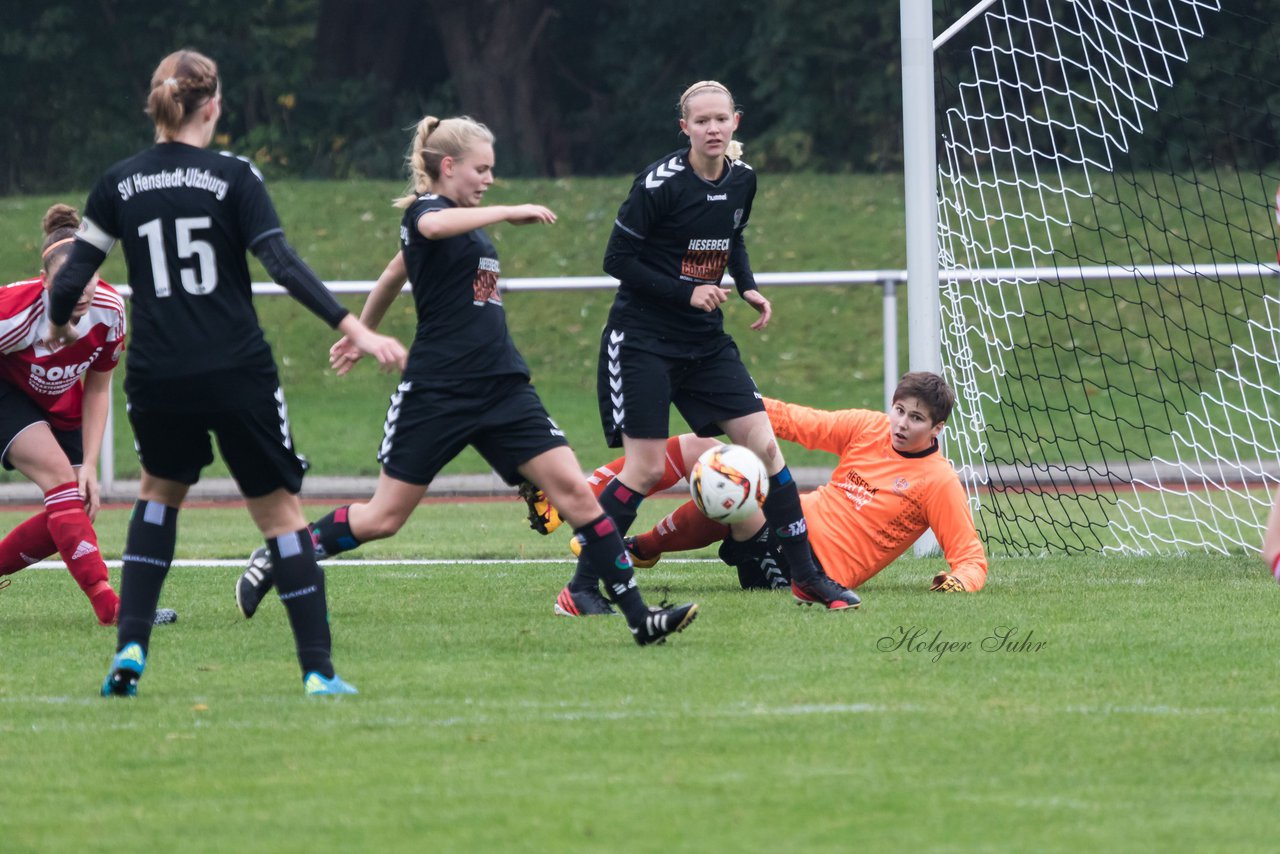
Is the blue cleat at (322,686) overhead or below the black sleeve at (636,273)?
below

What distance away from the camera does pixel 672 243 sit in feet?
22.9

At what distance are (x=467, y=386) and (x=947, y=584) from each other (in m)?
2.37

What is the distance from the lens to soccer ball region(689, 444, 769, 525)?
22.5 ft

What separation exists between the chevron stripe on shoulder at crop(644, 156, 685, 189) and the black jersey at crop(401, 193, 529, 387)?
102 centimetres

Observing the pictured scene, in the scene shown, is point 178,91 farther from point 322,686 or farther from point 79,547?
point 79,547

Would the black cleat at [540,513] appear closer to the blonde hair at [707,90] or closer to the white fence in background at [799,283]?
the blonde hair at [707,90]

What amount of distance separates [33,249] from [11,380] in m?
16.9

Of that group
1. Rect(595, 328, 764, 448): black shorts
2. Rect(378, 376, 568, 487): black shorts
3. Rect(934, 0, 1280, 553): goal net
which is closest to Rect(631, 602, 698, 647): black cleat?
Rect(378, 376, 568, 487): black shorts

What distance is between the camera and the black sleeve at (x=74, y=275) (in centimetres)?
507

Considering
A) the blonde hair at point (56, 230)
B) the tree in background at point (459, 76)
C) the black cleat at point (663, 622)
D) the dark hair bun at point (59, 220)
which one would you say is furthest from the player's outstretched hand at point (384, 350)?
the tree in background at point (459, 76)

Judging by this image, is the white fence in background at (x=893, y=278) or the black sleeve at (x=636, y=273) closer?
the black sleeve at (x=636, y=273)

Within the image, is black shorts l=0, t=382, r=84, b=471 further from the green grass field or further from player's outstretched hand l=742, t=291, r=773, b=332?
player's outstretched hand l=742, t=291, r=773, b=332

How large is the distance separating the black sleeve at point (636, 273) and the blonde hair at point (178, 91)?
2.17 m

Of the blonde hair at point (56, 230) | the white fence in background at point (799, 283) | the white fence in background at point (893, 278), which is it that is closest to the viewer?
the blonde hair at point (56, 230)
